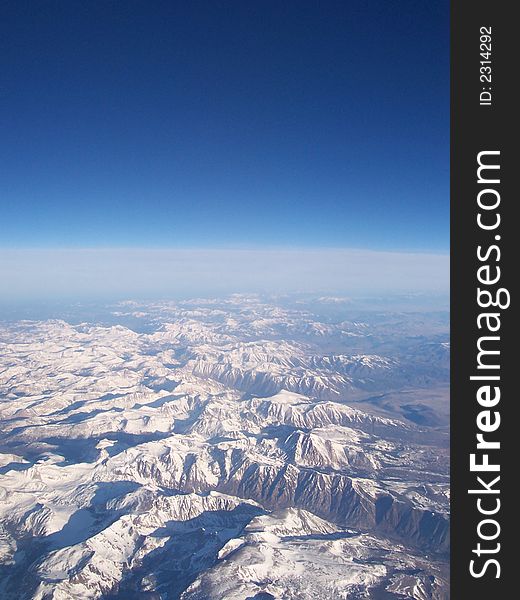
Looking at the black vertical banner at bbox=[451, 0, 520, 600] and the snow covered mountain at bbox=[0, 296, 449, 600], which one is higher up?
the black vertical banner at bbox=[451, 0, 520, 600]

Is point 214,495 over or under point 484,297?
under

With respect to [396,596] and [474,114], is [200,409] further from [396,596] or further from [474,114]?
[474,114]

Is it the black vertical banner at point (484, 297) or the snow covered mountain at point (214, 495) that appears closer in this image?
the black vertical banner at point (484, 297)

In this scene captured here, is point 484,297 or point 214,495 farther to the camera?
point 214,495

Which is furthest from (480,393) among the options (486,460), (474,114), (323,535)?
(323,535)

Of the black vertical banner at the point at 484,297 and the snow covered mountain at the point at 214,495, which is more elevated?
the black vertical banner at the point at 484,297
